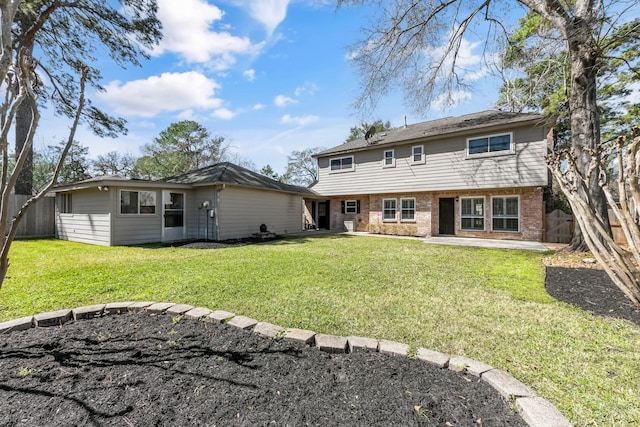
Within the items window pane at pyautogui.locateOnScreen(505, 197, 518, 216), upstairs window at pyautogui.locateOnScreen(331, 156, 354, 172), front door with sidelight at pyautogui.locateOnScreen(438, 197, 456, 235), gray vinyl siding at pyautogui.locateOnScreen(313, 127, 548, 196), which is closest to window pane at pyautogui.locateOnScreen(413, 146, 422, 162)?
gray vinyl siding at pyautogui.locateOnScreen(313, 127, 548, 196)

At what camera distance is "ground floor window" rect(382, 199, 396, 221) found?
1449cm

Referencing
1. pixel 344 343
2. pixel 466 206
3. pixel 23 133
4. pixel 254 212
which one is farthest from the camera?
pixel 23 133

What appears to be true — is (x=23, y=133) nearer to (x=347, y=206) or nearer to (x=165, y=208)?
(x=165, y=208)

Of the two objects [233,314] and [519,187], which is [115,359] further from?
[519,187]

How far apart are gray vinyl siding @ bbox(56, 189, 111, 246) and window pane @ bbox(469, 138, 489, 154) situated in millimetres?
13929

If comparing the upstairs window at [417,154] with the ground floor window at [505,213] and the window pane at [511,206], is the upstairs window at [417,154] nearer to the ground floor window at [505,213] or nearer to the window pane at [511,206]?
the ground floor window at [505,213]

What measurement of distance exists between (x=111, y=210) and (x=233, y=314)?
8.90 m

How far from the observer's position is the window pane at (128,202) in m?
9.72

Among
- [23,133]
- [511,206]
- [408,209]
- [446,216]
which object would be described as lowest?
[446,216]

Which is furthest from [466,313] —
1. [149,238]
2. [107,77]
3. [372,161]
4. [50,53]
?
[50,53]

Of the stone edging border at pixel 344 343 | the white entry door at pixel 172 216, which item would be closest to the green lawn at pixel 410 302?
the stone edging border at pixel 344 343

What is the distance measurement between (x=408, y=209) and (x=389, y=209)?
3.41 feet

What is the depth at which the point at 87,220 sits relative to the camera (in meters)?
10.4

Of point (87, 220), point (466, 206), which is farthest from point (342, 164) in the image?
point (87, 220)
